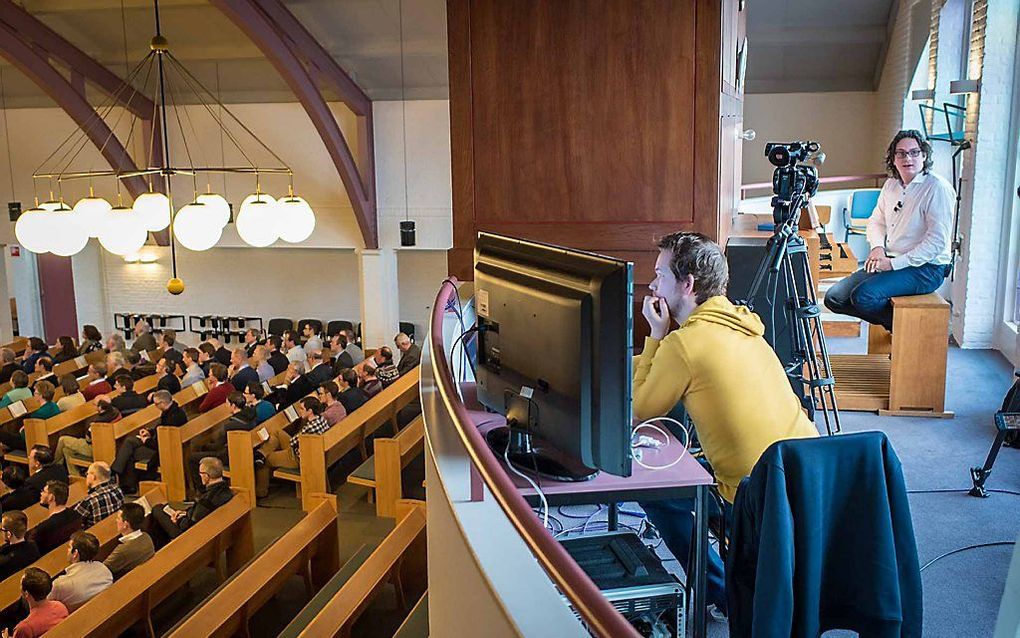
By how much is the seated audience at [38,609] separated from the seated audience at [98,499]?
1.59 meters

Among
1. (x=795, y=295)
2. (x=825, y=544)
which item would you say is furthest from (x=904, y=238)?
(x=825, y=544)

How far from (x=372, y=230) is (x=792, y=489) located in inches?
395

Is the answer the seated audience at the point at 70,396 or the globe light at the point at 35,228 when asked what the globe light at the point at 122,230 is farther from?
A: the seated audience at the point at 70,396

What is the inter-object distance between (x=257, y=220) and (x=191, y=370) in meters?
3.95

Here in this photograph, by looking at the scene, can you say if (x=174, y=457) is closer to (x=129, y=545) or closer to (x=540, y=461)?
(x=129, y=545)

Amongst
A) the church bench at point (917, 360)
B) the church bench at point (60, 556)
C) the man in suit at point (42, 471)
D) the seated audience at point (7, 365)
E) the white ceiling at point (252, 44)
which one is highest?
the white ceiling at point (252, 44)

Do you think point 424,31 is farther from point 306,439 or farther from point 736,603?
point 736,603

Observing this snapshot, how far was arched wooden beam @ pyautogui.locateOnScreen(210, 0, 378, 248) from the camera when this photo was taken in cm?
873

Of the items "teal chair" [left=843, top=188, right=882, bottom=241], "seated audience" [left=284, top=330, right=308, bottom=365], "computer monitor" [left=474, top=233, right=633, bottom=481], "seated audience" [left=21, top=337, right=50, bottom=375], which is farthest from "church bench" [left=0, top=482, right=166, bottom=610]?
"teal chair" [left=843, top=188, right=882, bottom=241]

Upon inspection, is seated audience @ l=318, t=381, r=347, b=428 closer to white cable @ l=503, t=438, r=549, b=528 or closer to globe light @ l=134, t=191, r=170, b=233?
globe light @ l=134, t=191, r=170, b=233

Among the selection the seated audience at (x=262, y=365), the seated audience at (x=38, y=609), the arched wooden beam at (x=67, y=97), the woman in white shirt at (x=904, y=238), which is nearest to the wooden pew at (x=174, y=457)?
the seated audience at (x=262, y=365)

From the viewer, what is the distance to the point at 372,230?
11.9 meters

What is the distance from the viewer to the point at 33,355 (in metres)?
10.9

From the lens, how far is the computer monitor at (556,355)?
207 cm
